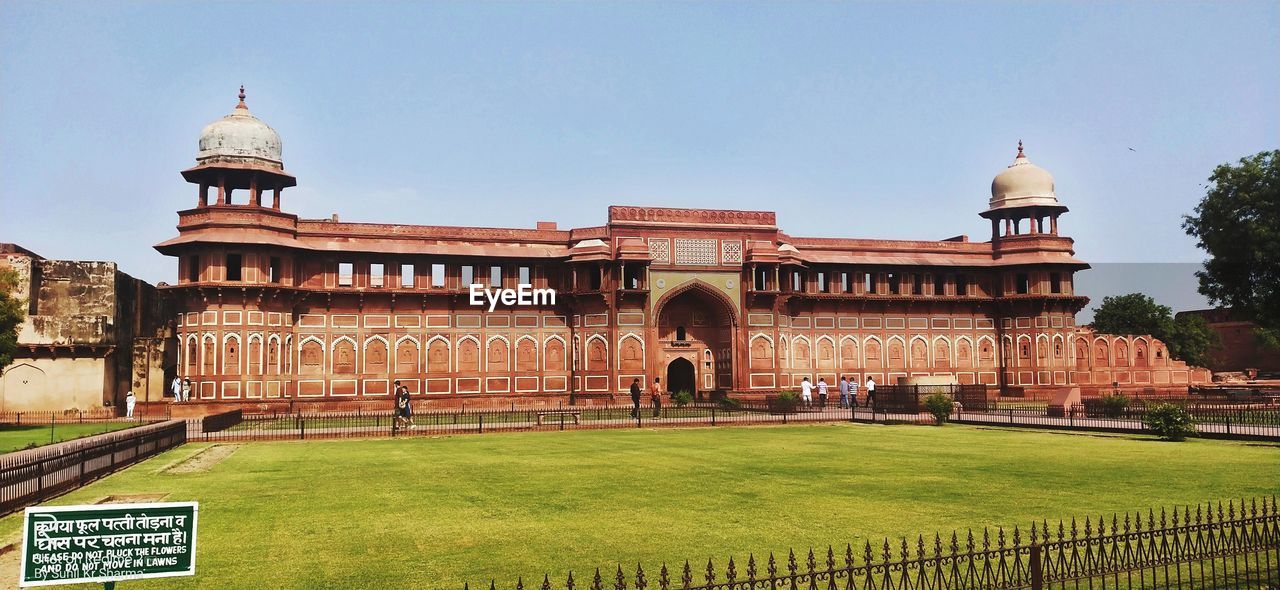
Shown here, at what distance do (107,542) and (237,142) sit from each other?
111ft

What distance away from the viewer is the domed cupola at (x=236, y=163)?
34844mm

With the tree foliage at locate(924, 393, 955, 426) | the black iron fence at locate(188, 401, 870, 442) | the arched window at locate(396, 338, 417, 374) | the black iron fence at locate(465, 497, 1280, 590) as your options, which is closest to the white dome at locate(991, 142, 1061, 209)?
the black iron fence at locate(188, 401, 870, 442)

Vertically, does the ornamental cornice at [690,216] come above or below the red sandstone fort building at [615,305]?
above

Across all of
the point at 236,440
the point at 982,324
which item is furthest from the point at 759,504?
the point at 982,324

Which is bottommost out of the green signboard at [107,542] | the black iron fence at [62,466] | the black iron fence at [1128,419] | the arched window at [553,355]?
the black iron fence at [1128,419]

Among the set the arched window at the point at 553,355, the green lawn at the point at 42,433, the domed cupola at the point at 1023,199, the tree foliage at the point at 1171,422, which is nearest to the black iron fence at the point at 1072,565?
the tree foliage at the point at 1171,422

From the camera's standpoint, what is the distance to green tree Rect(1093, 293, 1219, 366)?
63.8 m

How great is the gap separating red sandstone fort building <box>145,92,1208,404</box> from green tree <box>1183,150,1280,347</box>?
29.3 feet

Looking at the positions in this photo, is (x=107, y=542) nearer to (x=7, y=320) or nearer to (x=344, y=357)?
(x=7, y=320)

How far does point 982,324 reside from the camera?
4422cm

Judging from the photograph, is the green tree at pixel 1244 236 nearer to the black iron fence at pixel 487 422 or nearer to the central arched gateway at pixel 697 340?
the black iron fence at pixel 487 422

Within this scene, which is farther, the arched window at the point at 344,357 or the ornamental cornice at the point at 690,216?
the ornamental cornice at the point at 690,216

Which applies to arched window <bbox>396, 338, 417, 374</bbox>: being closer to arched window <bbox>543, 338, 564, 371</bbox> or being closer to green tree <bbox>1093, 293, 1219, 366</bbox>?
arched window <bbox>543, 338, 564, 371</bbox>

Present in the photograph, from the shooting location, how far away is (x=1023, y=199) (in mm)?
43812
